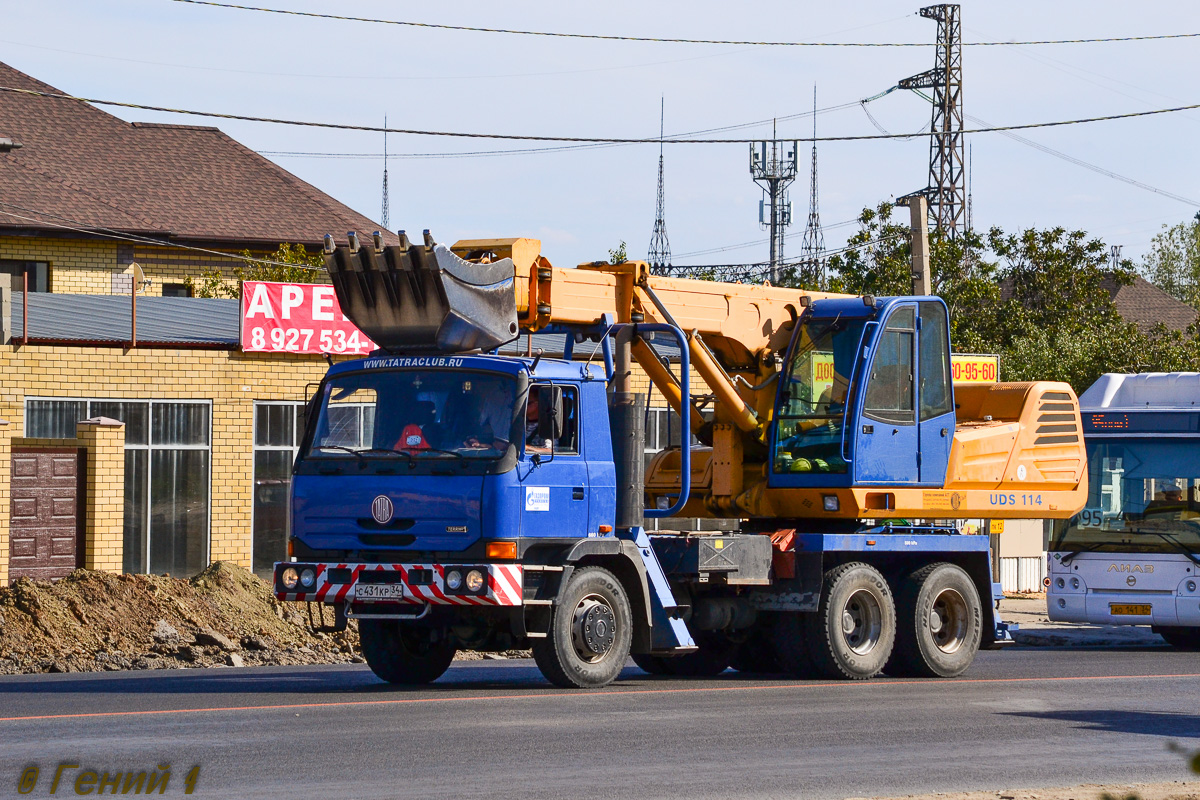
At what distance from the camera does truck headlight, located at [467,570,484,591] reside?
1350 centimetres

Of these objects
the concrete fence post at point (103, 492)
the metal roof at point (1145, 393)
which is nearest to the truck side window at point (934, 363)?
the metal roof at point (1145, 393)

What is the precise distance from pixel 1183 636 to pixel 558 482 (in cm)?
1118

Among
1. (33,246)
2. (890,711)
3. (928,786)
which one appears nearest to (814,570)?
(890,711)

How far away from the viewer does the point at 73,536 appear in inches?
980

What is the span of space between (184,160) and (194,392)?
14599 millimetres

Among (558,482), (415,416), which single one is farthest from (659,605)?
(415,416)

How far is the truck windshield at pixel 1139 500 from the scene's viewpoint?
832 inches

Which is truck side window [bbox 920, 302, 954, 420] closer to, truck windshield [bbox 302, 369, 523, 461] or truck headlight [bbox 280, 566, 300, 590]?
truck windshield [bbox 302, 369, 523, 461]

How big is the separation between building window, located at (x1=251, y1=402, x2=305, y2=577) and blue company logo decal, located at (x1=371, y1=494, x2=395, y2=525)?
13.5 metres

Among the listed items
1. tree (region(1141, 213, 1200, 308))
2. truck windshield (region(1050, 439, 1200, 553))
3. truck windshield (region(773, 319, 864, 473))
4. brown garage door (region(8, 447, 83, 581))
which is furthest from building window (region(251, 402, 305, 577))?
tree (region(1141, 213, 1200, 308))

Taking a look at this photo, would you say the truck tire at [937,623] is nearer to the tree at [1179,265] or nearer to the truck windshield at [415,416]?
the truck windshield at [415,416]

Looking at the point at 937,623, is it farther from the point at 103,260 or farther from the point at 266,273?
the point at 103,260

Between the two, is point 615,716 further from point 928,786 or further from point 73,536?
point 73,536

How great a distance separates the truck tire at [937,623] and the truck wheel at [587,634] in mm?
3461
